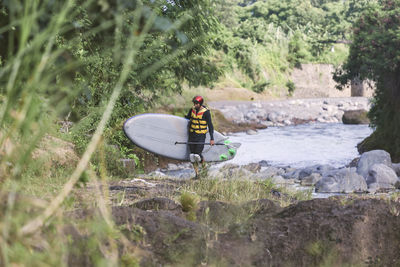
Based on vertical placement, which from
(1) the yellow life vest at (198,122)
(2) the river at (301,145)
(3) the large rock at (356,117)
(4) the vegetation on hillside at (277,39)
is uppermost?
(4) the vegetation on hillside at (277,39)

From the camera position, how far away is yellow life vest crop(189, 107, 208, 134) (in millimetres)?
7773

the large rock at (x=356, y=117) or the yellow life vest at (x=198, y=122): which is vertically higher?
the yellow life vest at (x=198, y=122)

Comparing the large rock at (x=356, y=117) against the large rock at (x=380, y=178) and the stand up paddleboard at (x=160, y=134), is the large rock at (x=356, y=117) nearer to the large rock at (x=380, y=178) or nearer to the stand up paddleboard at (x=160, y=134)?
the large rock at (x=380, y=178)

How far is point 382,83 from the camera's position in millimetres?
15242

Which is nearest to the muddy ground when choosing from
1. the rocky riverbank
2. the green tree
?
the green tree

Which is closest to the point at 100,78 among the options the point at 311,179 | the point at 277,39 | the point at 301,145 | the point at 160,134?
the point at 160,134

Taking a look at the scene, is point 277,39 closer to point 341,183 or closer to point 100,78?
point 341,183

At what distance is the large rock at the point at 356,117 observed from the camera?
26359 mm

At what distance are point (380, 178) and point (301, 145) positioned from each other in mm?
8860

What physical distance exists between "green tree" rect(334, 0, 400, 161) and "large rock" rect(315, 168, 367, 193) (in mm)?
4432

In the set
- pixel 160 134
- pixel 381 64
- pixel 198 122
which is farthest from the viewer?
pixel 381 64

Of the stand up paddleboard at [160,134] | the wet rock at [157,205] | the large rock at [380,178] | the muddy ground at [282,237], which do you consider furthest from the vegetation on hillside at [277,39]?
the muddy ground at [282,237]

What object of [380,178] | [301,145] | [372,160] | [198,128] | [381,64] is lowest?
[301,145]

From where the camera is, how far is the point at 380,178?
10297 millimetres
